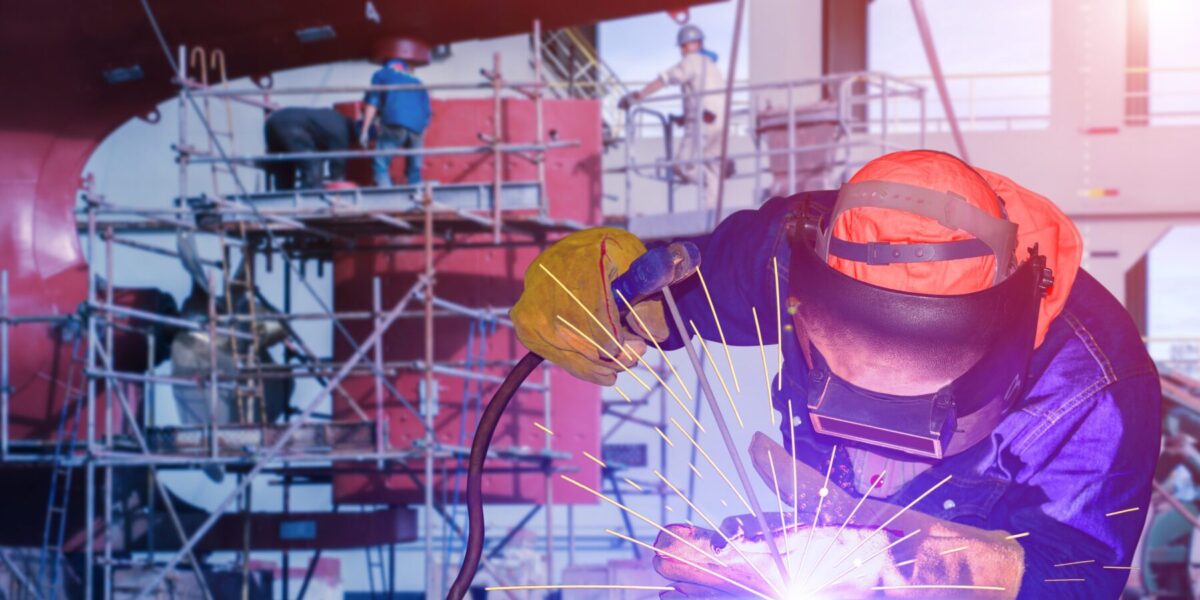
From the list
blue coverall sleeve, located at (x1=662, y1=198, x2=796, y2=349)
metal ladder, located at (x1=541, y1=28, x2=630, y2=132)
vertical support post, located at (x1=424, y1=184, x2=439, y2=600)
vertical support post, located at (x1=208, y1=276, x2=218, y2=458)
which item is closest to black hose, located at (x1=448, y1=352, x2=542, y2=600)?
blue coverall sleeve, located at (x1=662, y1=198, x2=796, y2=349)

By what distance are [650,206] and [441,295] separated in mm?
3485

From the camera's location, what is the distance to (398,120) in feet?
21.9

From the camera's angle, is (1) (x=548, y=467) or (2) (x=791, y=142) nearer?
(2) (x=791, y=142)

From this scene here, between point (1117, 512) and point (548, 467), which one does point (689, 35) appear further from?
point (1117, 512)

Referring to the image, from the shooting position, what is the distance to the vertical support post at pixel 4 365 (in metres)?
7.02

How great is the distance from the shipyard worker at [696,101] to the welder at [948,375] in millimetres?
5319

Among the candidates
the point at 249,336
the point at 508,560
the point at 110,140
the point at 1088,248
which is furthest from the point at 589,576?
the point at 110,140

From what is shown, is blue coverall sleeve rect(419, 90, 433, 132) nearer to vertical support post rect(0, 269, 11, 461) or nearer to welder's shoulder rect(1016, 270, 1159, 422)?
vertical support post rect(0, 269, 11, 461)

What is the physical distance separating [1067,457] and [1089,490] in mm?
66

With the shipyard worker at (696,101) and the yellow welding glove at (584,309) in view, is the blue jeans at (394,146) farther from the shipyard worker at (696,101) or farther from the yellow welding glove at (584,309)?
the yellow welding glove at (584,309)

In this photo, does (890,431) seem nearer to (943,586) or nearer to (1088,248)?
(943,586)

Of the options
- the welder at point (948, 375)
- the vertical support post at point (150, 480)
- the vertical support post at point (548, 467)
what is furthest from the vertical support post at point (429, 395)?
the welder at point (948, 375)

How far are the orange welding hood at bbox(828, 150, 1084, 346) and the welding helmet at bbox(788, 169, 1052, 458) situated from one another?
1 centimetres

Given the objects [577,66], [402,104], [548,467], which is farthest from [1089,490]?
[577,66]
